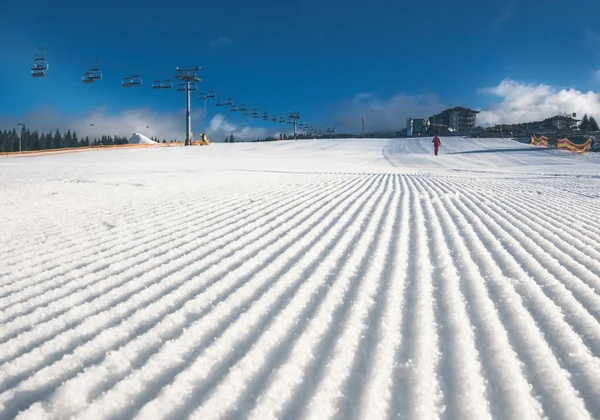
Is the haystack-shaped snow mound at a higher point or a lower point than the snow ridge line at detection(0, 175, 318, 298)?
higher

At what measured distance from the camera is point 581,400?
151 centimetres

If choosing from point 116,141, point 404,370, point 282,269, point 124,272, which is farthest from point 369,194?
point 116,141

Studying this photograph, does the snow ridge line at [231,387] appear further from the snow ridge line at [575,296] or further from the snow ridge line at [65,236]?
the snow ridge line at [65,236]

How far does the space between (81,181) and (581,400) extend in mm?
8854

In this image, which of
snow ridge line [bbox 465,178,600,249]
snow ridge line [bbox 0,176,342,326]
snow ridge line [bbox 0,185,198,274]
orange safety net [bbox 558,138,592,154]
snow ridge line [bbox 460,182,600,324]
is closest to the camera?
snow ridge line [bbox 460,182,600,324]

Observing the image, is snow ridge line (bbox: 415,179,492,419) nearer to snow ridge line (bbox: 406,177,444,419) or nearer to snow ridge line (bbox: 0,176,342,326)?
snow ridge line (bbox: 406,177,444,419)

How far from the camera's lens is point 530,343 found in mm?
1903

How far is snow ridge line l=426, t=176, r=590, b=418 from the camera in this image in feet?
4.91

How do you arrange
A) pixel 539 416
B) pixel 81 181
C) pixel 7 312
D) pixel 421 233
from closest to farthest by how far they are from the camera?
pixel 539 416 < pixel 7 312 < pixel 421 233 < pixel 81 181

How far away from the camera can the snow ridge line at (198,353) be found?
1547mm

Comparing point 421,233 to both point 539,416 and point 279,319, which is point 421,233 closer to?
point 279,319

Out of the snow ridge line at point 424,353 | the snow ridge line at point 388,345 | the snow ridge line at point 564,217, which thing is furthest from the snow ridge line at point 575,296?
the snow ridge line at point 564,217

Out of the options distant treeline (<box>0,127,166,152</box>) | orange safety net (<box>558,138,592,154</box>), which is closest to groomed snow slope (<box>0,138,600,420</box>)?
orange safety net (<box>558,138,592,154</box>)

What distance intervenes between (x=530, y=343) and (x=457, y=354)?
14.1 inches
